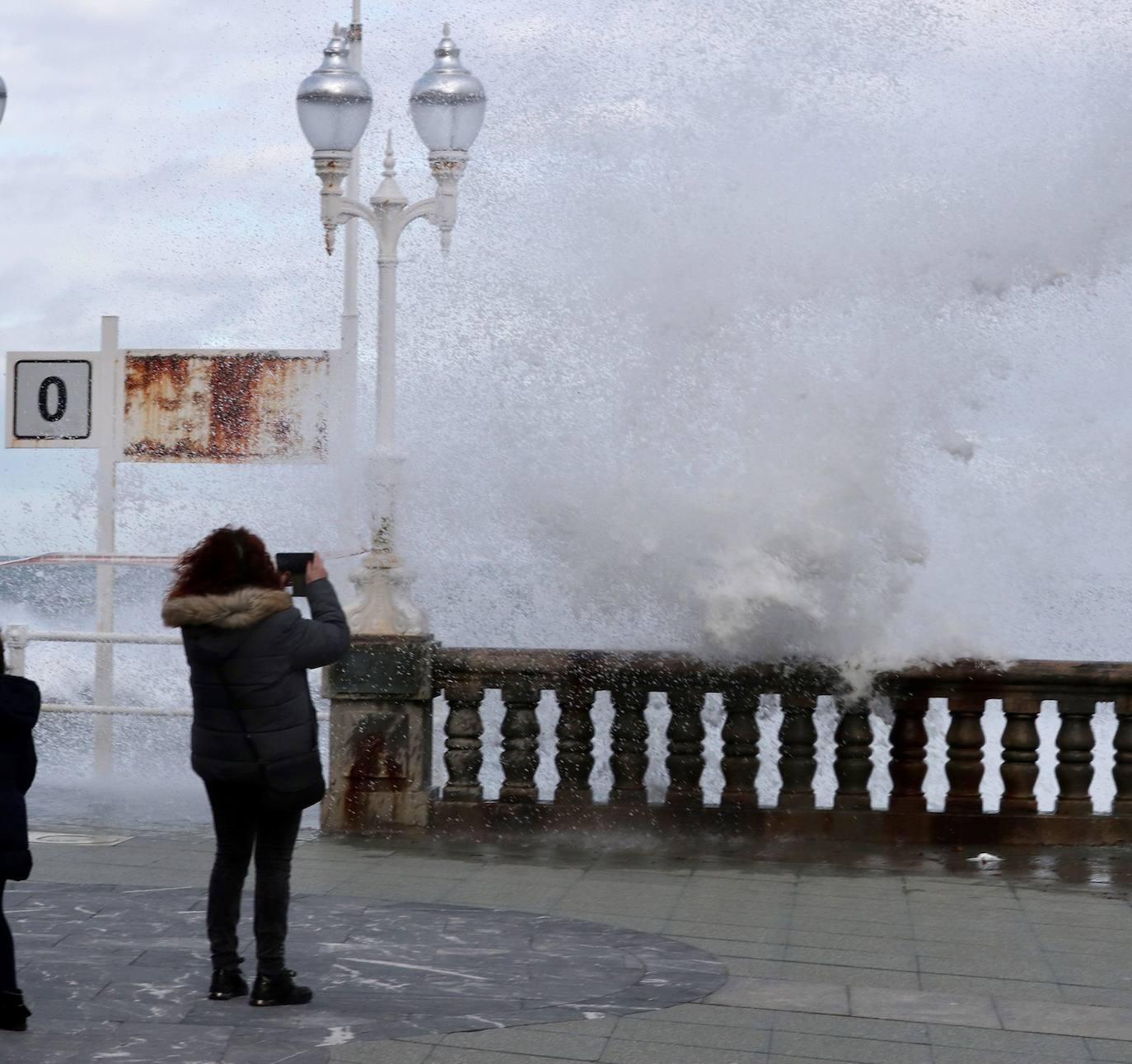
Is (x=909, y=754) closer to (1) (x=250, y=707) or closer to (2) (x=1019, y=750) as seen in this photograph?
(2) (x=1019, y=750)

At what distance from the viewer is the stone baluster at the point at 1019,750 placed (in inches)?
345

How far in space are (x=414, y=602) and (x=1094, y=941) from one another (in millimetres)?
4233

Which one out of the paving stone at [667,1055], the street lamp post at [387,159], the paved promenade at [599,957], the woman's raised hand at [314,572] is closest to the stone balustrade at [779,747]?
the paved promenade at [599,957]

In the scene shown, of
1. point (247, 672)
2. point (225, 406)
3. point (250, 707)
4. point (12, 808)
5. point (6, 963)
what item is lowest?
point (6, 963)

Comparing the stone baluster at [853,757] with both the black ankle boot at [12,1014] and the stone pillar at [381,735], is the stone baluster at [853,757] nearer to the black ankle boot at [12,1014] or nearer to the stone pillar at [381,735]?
the stone pillar at [381,735]

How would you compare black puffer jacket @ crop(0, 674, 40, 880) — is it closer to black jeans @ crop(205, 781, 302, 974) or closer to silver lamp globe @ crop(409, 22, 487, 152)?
black jeans @ crop(205, 781, 302, 974)

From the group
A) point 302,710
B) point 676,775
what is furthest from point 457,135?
point 302,710

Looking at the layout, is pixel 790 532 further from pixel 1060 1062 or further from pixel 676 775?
pixel 1060 1062

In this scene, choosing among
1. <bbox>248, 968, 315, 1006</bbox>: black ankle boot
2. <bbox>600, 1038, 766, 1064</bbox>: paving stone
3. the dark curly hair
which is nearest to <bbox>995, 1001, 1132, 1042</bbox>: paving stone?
<bbox>600, 1038, 766, 1064</bbox>: paving stone

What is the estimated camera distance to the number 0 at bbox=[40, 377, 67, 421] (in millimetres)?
12289

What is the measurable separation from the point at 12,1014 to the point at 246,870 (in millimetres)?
Result: 845

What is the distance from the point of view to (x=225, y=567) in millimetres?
5512

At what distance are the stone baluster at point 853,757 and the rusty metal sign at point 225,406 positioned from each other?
14.2 feet

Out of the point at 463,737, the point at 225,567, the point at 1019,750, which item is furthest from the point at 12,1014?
the point at 1019,750
